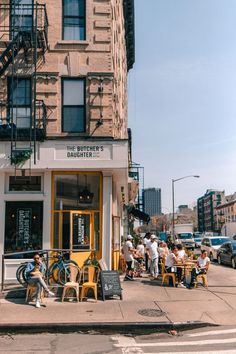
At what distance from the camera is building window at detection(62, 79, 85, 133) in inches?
627

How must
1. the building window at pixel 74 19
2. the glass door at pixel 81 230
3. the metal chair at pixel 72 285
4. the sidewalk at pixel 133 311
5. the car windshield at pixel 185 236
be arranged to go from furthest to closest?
the car windshield at pixel 185 236 < the building window at pixel 74 19 < the glass door at pixel 81 230 < the metal chair at pixel 72 285 < the sidewalk at pixel 133 311

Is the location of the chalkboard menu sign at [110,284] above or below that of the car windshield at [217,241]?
below

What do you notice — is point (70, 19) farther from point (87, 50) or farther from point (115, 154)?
point (115, 154)

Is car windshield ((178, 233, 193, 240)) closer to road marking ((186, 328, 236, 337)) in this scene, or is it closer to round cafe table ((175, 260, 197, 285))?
round cafe table ((175, 260, 197, 285))

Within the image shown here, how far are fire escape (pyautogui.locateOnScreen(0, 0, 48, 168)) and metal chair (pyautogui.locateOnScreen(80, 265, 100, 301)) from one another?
13.9ft

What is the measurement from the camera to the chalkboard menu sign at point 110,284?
12.5 meters

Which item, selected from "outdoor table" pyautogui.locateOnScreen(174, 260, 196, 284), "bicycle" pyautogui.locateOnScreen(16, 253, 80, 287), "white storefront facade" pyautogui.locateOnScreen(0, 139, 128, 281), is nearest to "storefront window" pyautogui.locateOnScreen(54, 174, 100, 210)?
"white storefront facade" pyautogui.locateOnScreen(0, 139, 128, 281)

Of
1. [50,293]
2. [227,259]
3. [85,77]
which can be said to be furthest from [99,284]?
[227,259]

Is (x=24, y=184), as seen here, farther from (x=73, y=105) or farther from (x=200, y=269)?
(x=200, y=269)

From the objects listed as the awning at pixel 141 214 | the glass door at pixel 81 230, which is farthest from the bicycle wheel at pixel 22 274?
the awning at pixel 141 214

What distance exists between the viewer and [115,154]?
1520 cm

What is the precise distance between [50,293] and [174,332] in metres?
4.31

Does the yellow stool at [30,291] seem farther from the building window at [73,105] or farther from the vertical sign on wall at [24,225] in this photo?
the building window at [73,105]

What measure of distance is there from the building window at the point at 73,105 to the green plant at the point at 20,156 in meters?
1.81
